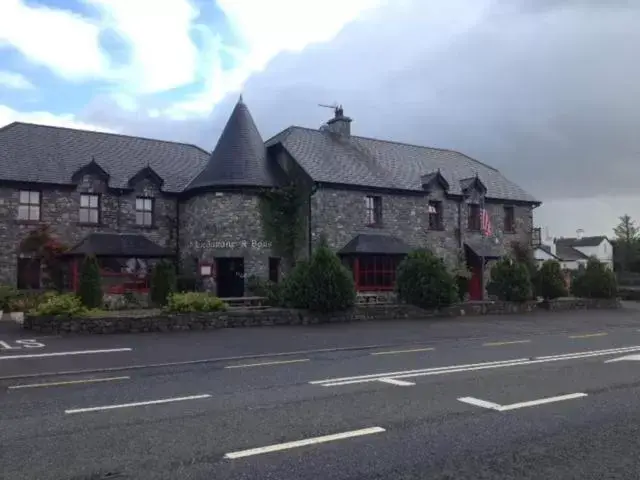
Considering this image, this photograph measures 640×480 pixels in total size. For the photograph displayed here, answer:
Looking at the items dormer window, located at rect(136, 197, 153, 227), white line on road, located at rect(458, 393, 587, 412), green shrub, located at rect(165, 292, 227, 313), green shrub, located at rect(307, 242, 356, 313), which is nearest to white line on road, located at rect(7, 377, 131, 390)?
white line on road, located at rect(458, 393, 587, 412)

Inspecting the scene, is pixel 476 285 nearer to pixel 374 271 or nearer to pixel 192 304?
pixel 374 271

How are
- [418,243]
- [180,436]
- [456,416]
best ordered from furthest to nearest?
[418,243], [456,416], [180,436]

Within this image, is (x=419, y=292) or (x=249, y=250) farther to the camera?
(x=249, y=250)

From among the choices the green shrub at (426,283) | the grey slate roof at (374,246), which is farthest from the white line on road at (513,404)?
the grey slate roof at (374,246)

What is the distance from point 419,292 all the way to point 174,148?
16806 millimetres

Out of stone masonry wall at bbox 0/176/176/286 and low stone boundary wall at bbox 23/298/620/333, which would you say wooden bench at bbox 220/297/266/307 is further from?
stone masonry wall at bbox 0/176/176/286

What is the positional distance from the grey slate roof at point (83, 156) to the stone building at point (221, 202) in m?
0.07

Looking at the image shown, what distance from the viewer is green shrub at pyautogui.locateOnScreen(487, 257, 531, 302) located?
1070 inches

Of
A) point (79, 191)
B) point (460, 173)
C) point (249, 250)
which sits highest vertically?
point (460, 173)

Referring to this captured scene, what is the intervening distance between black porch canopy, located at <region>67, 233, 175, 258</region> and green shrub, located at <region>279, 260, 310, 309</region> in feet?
27.0

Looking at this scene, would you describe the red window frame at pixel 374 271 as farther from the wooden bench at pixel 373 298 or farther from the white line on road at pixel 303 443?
the white line on road at pixel 303 443

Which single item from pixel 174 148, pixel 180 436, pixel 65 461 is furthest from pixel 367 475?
pixel 174 148

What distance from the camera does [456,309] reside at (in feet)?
80.5

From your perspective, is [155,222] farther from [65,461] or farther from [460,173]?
[65,461]
